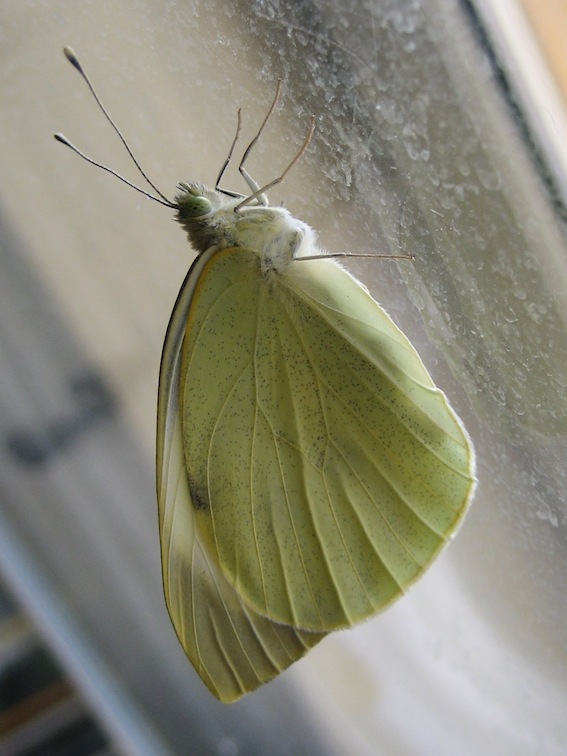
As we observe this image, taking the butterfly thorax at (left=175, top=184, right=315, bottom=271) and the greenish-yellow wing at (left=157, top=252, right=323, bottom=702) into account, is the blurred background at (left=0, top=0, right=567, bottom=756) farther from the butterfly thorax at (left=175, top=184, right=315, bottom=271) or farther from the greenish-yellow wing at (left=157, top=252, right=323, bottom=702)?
the greenish-yellow wing at (left=157, top=252, right=323, bottom=702)

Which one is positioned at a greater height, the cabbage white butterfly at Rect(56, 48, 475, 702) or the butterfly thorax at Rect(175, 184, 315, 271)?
the butterfly thorax at Rect(175, 184, 315, 271)

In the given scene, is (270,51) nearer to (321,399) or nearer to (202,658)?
(321,399)

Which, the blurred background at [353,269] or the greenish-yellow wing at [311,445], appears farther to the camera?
the greenish-yellow wing at [311,445]

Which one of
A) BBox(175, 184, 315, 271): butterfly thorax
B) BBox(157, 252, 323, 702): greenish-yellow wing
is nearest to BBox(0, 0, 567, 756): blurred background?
BBox(175, 184, 315, 271): butterfly thorax

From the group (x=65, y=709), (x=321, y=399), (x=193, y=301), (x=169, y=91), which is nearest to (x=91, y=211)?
(x=169, y=91)

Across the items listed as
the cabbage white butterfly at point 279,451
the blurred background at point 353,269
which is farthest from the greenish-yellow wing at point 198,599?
the blurred background at point 353,269

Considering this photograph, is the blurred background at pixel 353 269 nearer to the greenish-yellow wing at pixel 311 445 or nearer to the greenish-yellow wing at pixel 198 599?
the greenish-yellow wing at pixel 311 445
